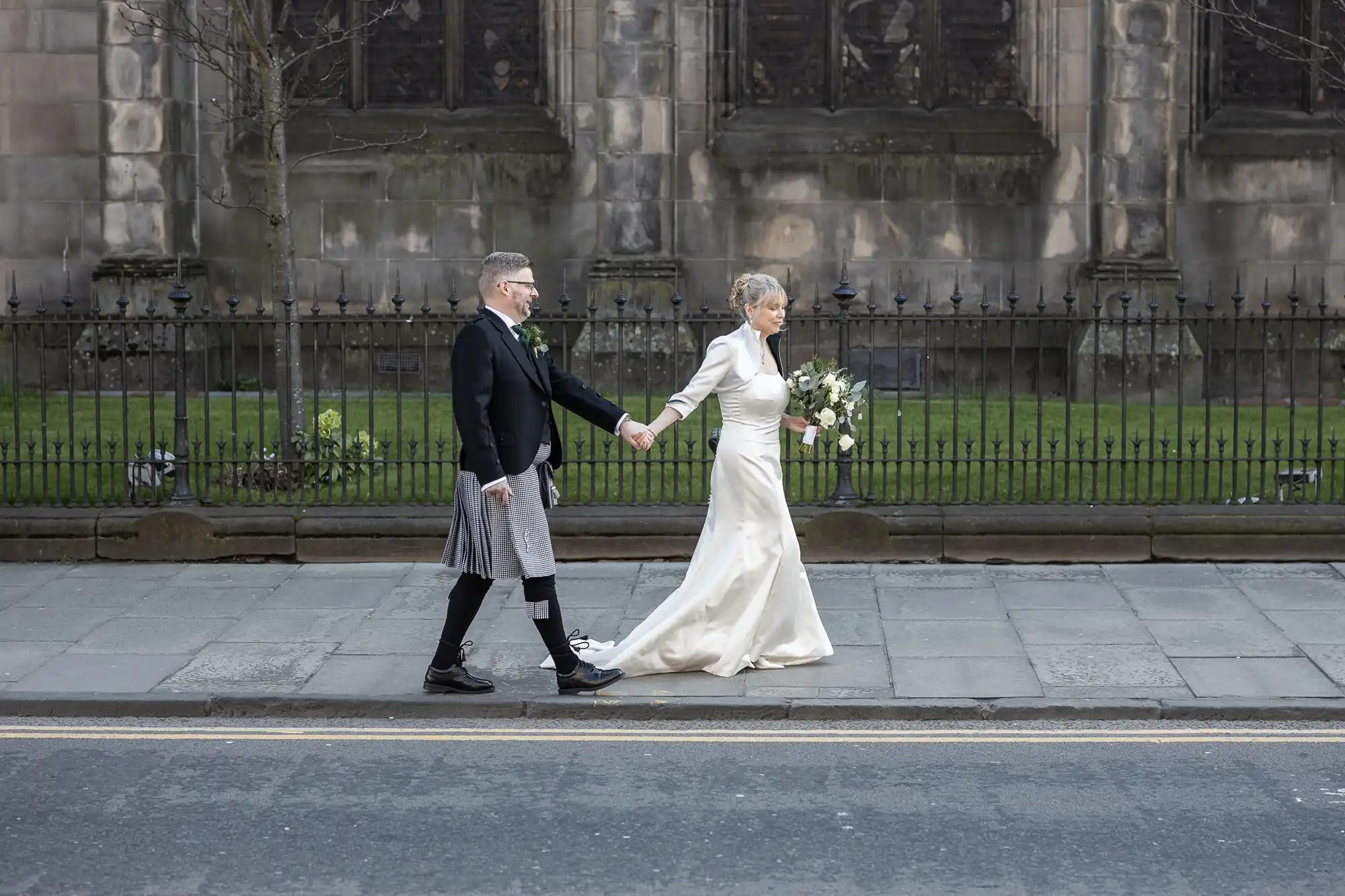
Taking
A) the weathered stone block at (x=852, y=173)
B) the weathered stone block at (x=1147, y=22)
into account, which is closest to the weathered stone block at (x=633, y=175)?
the weathered stone block at (x=852, y=173)

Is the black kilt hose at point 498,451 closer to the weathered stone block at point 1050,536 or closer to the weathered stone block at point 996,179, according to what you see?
the weathered stone block at point 1050,536

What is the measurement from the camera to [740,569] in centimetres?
888

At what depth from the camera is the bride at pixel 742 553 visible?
8844 mm

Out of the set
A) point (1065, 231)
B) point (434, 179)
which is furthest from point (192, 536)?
point (1065, 231)

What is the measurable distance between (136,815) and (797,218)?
1311 centimetres

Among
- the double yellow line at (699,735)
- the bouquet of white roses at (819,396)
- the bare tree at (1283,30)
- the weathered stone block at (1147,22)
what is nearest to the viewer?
the double yellow line at (699,735)

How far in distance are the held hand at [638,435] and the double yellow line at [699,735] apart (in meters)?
1.30

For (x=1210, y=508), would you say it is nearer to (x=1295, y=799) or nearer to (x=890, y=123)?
(x=1295, y=799)

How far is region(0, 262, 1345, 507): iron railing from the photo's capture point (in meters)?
11.9

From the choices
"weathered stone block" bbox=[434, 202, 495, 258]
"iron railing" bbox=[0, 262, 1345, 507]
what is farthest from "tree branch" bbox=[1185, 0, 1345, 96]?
"weathered stone block" bbox=[434, 202, 495, 258]

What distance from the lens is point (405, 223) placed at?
19.2m

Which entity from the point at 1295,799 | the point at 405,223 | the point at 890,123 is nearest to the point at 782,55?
the point at 890,123

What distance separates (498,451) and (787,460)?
4260 mm

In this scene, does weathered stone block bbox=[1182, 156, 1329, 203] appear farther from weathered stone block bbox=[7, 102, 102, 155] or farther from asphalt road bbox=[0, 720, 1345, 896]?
asphalt road bbox=[0, 720, 1345, 896]
